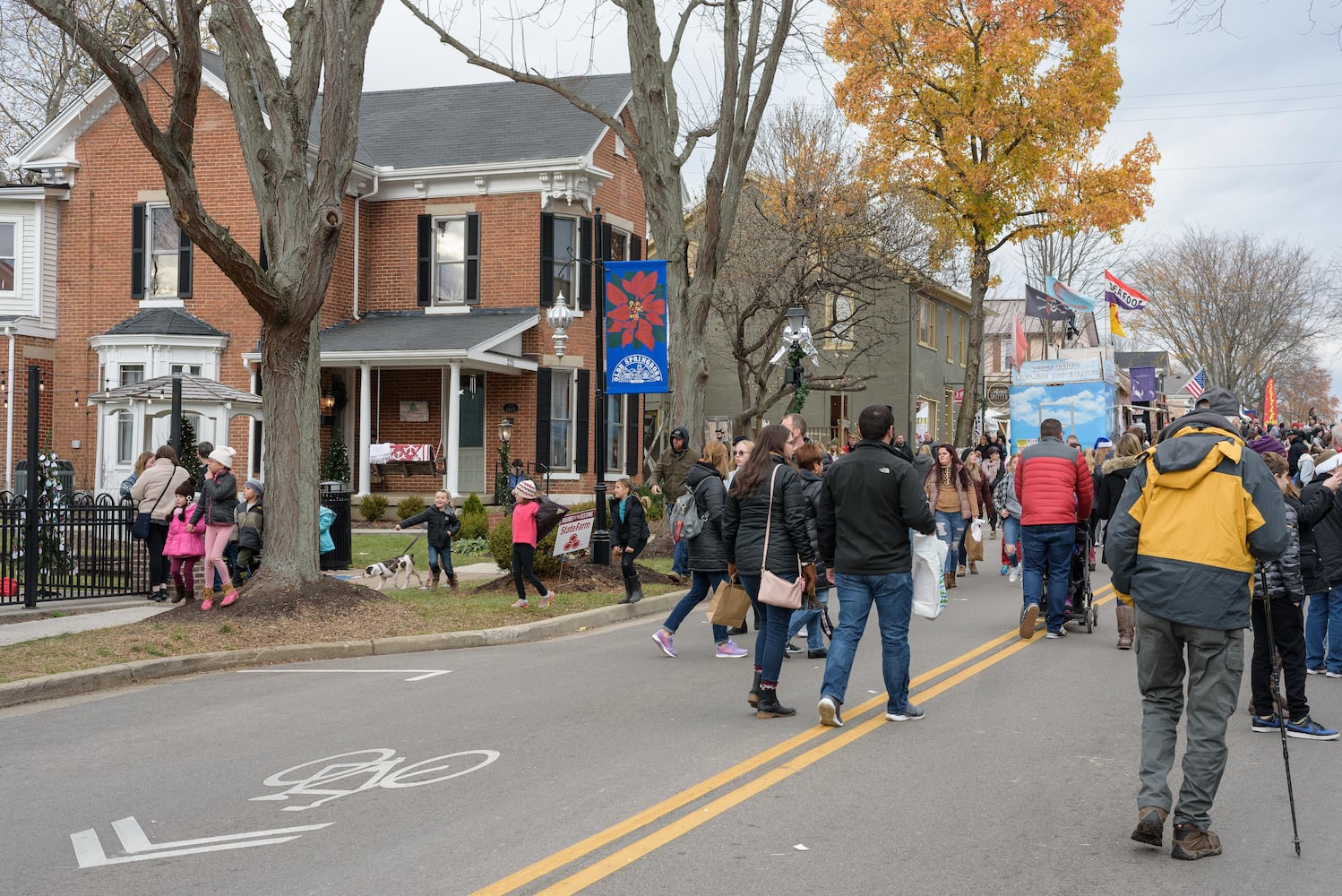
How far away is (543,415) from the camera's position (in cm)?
2711

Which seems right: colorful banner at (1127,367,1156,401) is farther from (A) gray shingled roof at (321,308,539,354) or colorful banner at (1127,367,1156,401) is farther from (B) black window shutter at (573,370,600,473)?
(A) gray shingled roof at (321,308,539,354)

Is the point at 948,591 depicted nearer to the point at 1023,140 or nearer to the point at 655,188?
the point at 655,188

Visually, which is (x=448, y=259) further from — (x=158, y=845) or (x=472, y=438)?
(x=158, y=845)

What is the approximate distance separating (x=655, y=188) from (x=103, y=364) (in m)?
14.2

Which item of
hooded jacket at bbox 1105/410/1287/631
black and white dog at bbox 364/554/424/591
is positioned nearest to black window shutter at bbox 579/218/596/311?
black and white dog at bbox 364/554/424/591

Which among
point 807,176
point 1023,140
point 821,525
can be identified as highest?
point 1023,140

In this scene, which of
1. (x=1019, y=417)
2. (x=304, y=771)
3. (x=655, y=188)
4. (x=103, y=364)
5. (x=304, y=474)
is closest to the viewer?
(x=304, y=771)

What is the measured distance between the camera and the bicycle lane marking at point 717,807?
498 centimetres

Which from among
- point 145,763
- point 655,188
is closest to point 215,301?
point 655,188

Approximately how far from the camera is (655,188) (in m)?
18.3

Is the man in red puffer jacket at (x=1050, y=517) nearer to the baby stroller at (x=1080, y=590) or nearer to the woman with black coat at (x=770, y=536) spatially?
the baby stroller at (x=1080, y=590)

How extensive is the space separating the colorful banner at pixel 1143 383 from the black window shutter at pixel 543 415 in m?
23.1

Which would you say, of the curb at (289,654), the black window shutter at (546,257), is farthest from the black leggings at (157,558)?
the black window shutter at (546,257)

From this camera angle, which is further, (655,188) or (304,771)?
(655,188)
